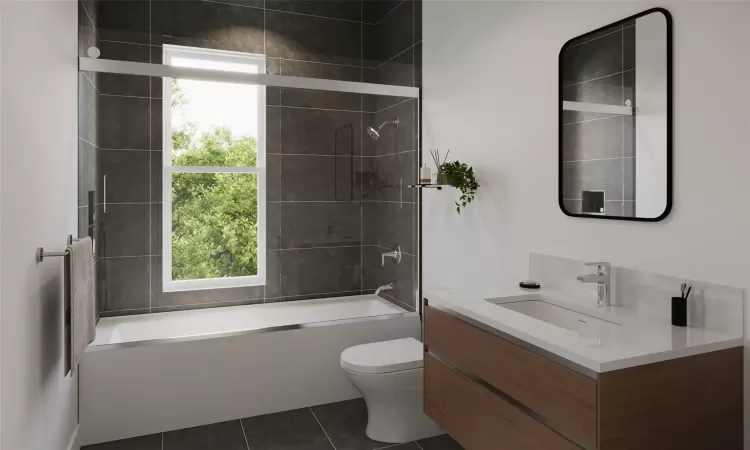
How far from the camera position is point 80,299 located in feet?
6.80

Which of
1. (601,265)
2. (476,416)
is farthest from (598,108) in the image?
(476,416)

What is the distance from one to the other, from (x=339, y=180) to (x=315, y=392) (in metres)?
1.39

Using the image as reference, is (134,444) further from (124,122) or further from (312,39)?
(312,39)

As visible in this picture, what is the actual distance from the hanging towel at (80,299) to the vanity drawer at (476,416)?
1.45 meters

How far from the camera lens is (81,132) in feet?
8.71

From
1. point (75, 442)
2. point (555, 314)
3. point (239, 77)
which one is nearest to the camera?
point (555, 314)

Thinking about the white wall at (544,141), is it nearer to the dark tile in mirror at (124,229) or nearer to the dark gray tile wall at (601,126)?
the dark gray tile wall at (601,126)

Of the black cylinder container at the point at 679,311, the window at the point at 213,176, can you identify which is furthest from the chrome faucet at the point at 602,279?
the window at the point at 213,176

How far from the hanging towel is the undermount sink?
5.37 ft

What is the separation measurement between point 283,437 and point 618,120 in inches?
86.7

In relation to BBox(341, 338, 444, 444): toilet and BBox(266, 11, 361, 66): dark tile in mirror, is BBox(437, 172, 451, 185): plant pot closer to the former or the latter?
BBox(341, 338, 444, 444): toilet

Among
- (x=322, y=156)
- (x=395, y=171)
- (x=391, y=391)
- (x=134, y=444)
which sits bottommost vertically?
(x=134, y=444)

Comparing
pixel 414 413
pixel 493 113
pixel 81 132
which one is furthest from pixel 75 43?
pixel 414 413

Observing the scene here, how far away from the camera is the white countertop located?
1.44 m
